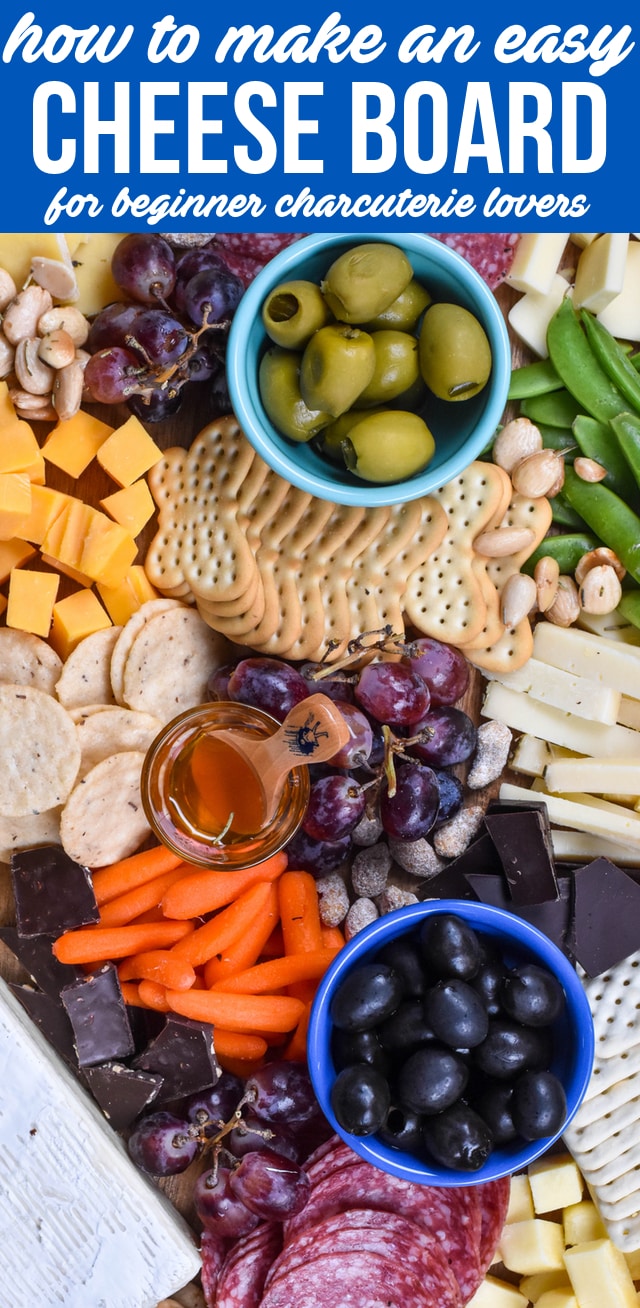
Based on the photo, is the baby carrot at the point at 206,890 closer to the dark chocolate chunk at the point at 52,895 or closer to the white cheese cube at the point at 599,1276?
the dark chocolate chunk at the point at 52,895

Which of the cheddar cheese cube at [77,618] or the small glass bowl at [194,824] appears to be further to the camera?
the cheddar cheese cube at [77,618]

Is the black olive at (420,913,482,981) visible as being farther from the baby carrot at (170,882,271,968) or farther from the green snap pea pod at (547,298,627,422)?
the green snap pea pod at (547,298,627,422)

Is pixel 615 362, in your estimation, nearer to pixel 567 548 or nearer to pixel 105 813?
pixel 567 548

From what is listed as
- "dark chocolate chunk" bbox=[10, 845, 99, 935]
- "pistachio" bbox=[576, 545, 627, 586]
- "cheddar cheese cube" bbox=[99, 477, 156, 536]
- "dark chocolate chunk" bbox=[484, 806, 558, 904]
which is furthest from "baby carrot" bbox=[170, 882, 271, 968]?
"pistachio" bbox=[576, 545, 627, 586]

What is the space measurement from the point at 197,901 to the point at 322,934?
0.20 meters

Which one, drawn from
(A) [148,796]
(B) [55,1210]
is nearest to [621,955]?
(A) [148,796]

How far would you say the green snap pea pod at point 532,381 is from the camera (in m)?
1.66

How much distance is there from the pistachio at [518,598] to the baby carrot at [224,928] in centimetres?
56

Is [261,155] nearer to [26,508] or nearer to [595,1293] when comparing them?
[26,508]

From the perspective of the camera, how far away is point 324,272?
1470 millimetres

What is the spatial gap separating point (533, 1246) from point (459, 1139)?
1.80 ft

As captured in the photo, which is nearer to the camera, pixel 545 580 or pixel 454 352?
pixel 454 352

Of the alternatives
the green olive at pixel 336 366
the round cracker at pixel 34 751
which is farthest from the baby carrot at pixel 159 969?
the green olive at pixel 336 366

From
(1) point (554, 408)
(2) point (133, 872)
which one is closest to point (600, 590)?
(1) point (554, 408)
